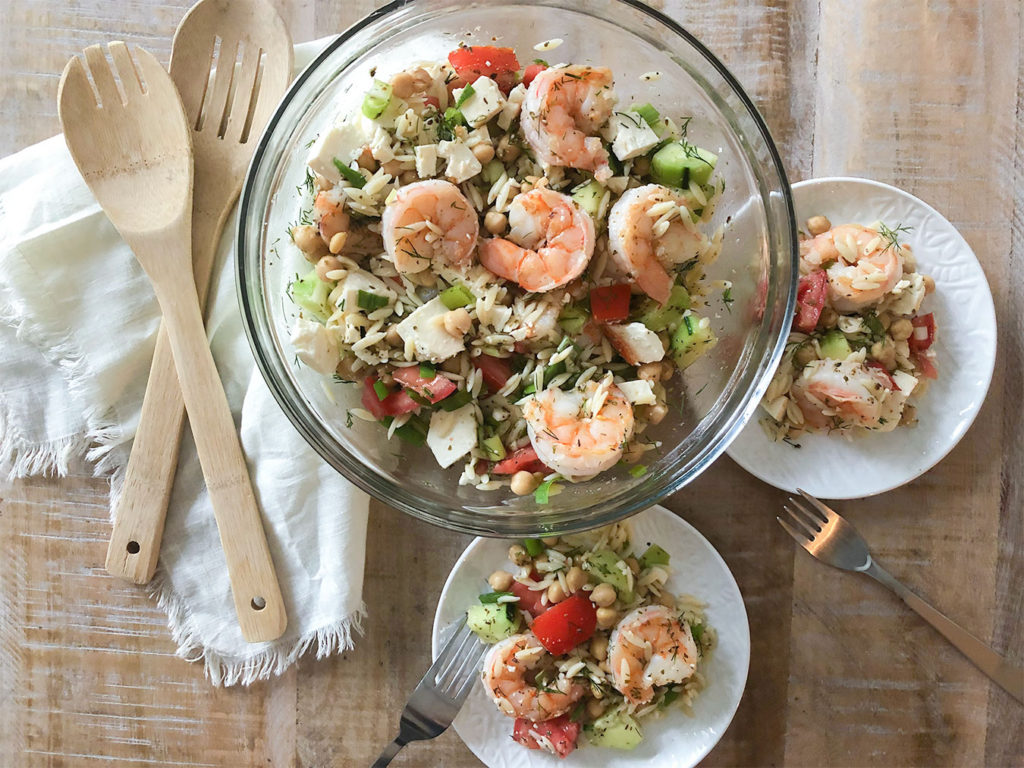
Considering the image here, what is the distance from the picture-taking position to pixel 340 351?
1716 mm

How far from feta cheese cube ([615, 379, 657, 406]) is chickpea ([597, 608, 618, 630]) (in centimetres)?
75

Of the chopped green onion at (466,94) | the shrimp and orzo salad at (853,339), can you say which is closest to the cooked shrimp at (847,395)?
the shrimp and orzo salad at (853,339)

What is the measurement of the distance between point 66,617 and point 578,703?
1.48m

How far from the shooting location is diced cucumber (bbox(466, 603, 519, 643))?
7.25 ft

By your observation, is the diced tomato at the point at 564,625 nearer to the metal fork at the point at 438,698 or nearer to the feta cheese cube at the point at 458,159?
the metal fork at the point at 438,698

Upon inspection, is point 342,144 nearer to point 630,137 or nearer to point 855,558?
point 630,137

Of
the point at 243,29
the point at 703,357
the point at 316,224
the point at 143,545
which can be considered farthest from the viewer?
the point at 143,545

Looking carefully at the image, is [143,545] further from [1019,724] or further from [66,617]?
[1019,724]

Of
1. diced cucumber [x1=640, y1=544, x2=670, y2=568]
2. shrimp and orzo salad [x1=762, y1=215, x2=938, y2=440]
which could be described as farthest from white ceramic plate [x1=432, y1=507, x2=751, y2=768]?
shrimp and orzo salad [x1=762, y1=215, x2=938, y2=440]

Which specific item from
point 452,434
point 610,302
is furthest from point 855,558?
point 452,434

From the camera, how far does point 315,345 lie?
1.66 metres

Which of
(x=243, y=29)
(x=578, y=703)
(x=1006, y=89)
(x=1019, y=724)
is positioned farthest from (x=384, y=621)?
(x=1006, y=89)

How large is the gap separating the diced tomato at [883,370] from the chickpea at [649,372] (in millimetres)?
785

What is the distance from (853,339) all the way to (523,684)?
4.13 ft
